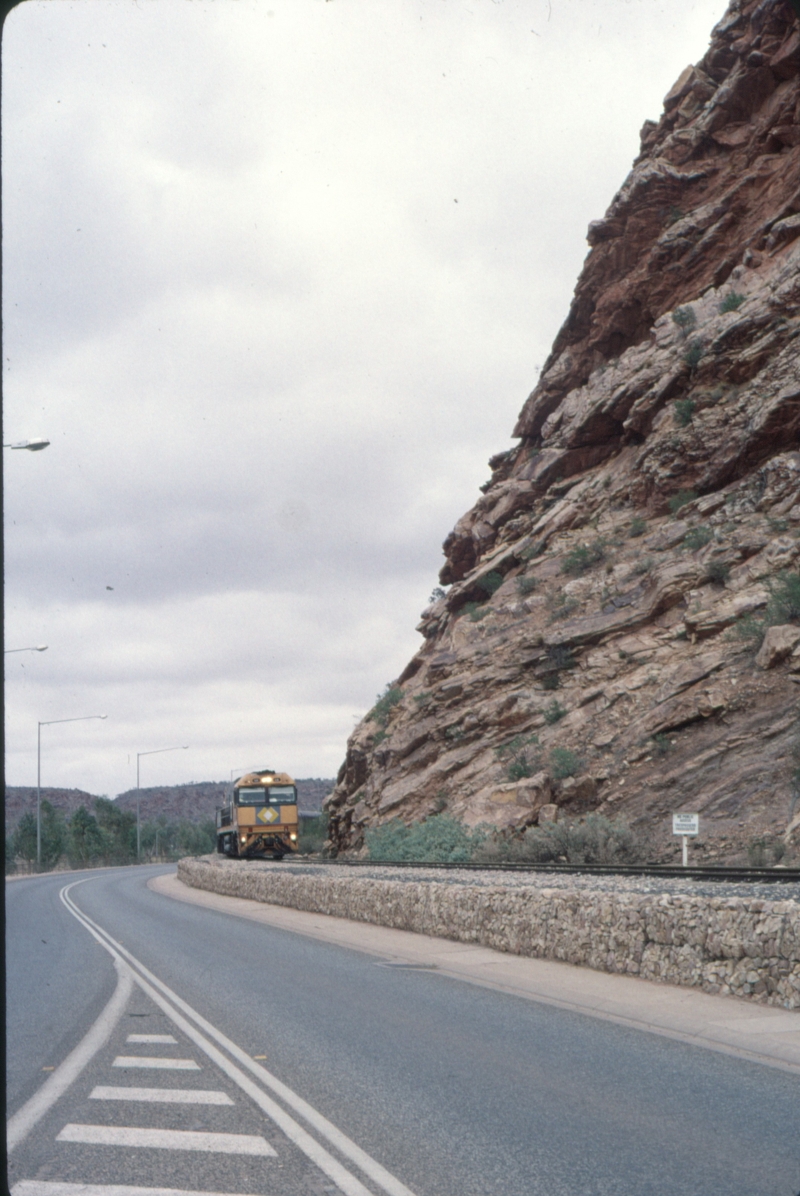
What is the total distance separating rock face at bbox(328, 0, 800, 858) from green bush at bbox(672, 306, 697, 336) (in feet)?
0.61

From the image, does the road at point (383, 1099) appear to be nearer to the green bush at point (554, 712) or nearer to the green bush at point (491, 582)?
the green bush at point (554, 712)

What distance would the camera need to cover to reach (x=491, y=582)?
5103 cm

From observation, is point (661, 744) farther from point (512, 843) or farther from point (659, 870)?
point (659, 870)

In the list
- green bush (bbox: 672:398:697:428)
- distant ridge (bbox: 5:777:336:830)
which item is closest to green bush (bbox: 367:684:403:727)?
green bush (bbox: 672:398:697:428)

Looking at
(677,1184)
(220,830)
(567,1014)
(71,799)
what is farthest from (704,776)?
(71,799)

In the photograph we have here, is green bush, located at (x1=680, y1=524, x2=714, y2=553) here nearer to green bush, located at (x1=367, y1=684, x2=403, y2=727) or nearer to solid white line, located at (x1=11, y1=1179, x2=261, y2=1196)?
green bush, located at (x1=367, y1=684, x2=403, y2=727)

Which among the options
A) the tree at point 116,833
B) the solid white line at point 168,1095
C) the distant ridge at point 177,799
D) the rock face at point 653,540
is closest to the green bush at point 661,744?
the rock face at point 653,540

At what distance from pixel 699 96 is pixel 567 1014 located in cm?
5415

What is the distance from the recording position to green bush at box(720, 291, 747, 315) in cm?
4422

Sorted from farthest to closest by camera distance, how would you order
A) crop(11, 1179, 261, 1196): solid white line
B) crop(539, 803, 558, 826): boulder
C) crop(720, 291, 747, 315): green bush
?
crop(720, 291, 747, 315): green bush → crop(539, 803, 558, 826): boulder → crop(11, 1179, 261, 1196): solid white line

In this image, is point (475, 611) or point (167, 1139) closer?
point (167, 1139)

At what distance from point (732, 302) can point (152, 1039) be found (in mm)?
41119

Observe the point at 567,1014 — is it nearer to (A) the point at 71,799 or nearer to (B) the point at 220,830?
(B) the point at 220,830

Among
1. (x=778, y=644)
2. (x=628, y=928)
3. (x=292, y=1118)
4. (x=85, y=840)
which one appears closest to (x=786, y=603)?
(x=778, y=644)
